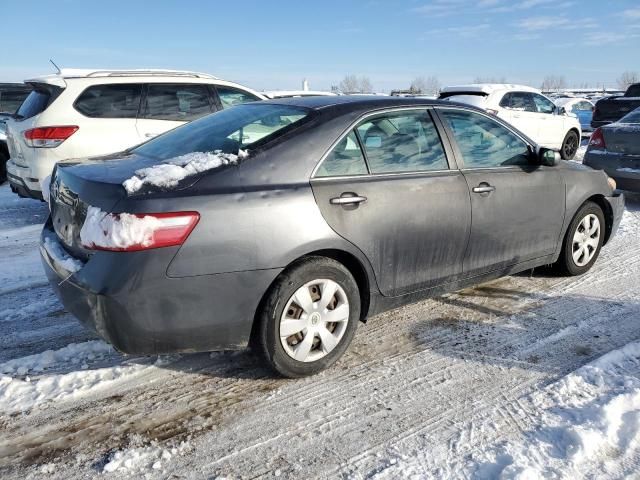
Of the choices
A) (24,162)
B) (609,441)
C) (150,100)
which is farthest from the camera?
(150,100)

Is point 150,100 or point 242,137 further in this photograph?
point 150,100

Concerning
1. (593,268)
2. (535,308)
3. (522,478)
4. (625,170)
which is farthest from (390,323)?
(625,170)

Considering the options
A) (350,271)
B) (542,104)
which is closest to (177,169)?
(350,271)

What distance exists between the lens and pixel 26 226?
6496 mm

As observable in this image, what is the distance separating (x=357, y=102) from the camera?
11.0 ft

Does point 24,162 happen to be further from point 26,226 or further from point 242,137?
point 242,137

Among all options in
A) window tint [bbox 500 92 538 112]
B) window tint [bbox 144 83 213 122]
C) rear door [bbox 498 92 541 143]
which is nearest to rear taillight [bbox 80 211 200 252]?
window tint [bbox 144 83 213 122]

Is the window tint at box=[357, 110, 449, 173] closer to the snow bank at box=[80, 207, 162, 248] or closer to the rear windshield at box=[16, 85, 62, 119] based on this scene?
the snow bank at box=[80, 207, 162, 248]

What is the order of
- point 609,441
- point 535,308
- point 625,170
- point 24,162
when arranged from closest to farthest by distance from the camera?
point 609,441
point 535,308
point 24,162
point 625,170

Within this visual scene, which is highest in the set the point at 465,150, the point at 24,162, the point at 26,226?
the point at 465,150

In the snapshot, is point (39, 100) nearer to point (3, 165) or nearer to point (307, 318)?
point (3, 165)

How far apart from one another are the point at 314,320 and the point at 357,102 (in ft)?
4.61

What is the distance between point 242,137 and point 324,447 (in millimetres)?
1772

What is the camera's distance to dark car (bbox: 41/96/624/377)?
2518mm
